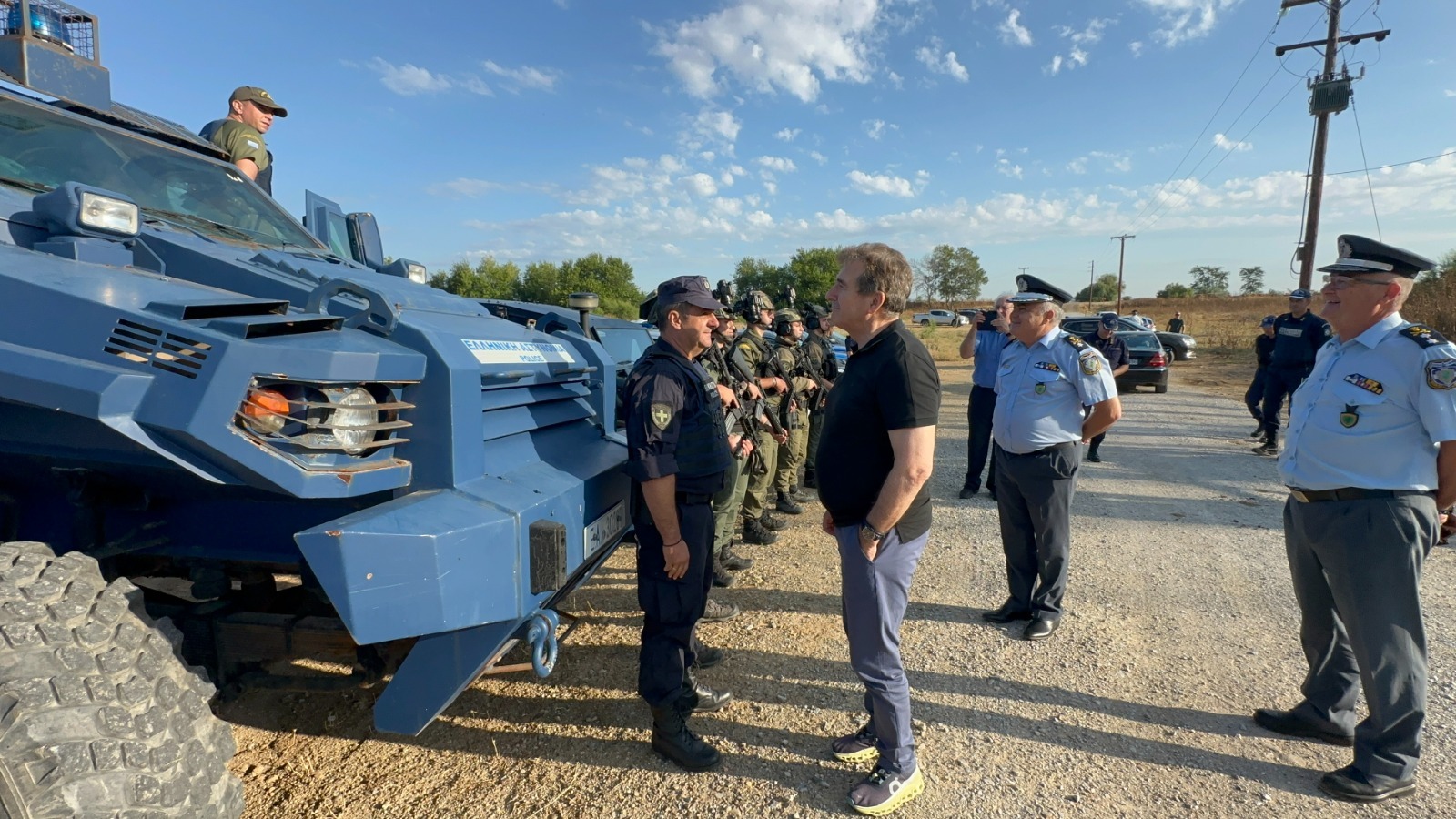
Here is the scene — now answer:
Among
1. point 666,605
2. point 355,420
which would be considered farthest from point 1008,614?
point 355,420

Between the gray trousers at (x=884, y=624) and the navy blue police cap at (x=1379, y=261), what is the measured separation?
5.74 feet

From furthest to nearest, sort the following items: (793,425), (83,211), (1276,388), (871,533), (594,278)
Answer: (594,278)
(1276,388)
(793,425)
(871,533)
(83,211)

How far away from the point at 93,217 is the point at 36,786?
1466 mm

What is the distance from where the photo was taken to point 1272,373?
798cm

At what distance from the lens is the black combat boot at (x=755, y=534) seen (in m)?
5.27

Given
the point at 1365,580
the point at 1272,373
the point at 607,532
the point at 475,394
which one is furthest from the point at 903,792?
the point at 1272,373

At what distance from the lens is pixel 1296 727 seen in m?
2.78

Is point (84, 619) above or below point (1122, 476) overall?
above

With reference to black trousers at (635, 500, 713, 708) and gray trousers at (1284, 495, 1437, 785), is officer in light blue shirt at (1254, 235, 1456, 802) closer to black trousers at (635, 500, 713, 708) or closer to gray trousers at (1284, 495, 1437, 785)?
gray trousers at (1284, 495, 1437, 785)

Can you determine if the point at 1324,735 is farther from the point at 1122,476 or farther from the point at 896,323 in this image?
the point at 1122,476

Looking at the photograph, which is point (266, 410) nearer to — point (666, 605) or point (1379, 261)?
point (666, 605)

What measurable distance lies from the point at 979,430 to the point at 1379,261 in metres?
4.00

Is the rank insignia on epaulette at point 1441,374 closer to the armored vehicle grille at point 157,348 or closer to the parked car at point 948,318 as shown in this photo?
the armored vehicle grille at point 157,348

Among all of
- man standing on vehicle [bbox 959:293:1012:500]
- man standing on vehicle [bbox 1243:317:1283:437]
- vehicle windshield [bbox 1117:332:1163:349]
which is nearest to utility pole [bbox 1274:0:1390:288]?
vehicle windshield [bbox 1117:332:1163:349]
